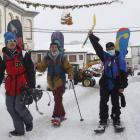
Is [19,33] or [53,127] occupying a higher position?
[19,33]

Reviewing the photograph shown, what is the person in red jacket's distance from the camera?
3.26 meters

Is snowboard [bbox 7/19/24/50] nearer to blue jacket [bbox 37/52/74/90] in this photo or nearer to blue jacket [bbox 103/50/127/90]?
blue jacket [bbox 37/52/74/90]

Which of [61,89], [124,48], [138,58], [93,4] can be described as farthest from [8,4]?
[138,58]

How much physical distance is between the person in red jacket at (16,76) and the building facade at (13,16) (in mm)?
14771

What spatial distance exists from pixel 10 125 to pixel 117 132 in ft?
7.90

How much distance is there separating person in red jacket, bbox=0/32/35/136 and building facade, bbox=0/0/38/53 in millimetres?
14771

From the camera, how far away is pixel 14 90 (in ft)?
10.7

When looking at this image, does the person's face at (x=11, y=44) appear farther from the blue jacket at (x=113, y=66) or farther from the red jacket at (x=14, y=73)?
the blue jacket at (x=113, y=66)

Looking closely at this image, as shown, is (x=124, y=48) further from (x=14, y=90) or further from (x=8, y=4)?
(x=8, y=4)

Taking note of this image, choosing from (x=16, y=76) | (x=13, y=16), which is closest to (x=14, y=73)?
(x=16, y=76)

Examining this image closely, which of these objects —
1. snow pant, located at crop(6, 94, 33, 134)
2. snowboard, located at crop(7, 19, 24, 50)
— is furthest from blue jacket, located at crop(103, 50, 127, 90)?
snowboard, located at crop(7, 19, 24, 50)

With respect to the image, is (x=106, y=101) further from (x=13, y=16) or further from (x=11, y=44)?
(x=13, y=16)

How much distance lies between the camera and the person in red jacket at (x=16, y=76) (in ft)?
10.7

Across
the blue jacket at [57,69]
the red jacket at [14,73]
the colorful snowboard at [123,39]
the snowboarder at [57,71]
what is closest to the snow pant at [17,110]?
the red jacket at [14,73]
